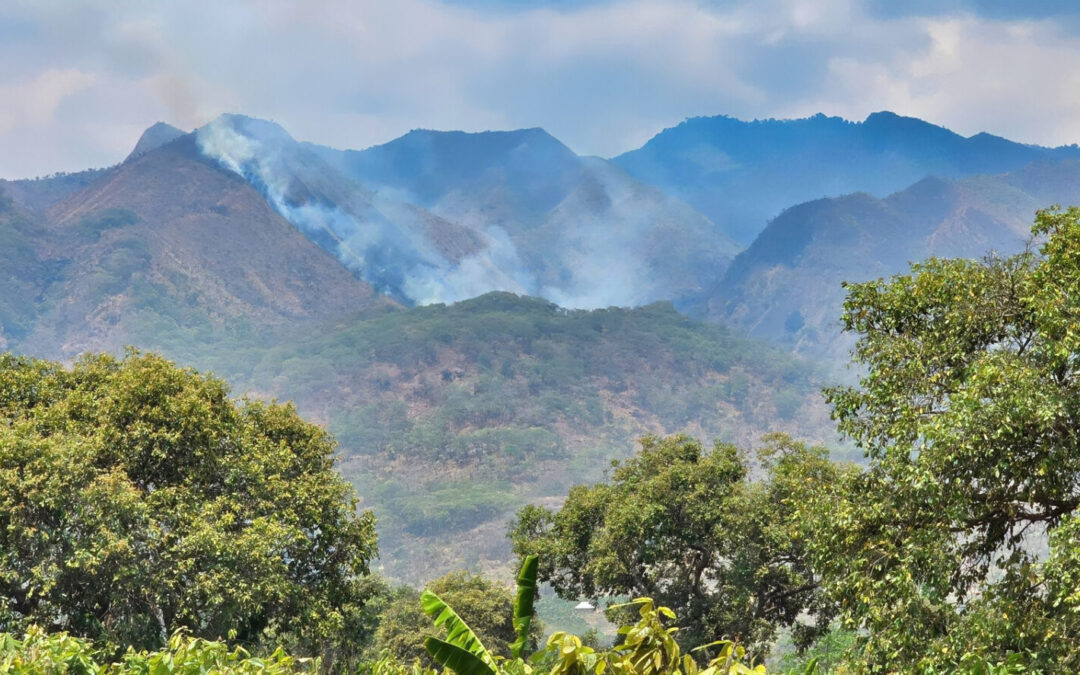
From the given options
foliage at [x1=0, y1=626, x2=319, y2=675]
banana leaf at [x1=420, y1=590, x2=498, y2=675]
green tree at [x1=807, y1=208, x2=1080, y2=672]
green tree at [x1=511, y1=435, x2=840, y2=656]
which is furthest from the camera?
green tree at [x1=511, y1=435, x2=840, y2=656]

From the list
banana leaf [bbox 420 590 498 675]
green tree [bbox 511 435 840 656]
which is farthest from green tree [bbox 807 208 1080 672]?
green tree [bbox 511 435 840 656]

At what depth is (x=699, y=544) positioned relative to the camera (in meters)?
31.6

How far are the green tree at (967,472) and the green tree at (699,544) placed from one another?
12.1 meters

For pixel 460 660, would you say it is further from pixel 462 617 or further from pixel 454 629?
pixel 462 617

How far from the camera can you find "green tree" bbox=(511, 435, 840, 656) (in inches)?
1172

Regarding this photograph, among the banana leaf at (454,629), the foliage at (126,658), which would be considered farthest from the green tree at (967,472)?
the foliage at (126,658)

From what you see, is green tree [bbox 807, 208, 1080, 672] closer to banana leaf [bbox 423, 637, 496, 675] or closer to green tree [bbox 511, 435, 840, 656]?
banana leaf [bbox 423, 637, 496, 675]

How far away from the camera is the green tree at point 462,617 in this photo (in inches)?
1569

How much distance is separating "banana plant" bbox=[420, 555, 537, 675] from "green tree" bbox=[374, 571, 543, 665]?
102ft

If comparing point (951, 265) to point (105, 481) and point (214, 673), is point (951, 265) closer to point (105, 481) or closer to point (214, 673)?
point (214, 673)

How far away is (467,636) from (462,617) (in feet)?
112

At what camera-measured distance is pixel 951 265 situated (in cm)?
1648

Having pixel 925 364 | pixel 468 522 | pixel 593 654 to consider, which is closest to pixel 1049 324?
pixel 925 364

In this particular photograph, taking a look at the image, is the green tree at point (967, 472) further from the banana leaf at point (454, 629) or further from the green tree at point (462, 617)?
the green tree at point (462, 617)
